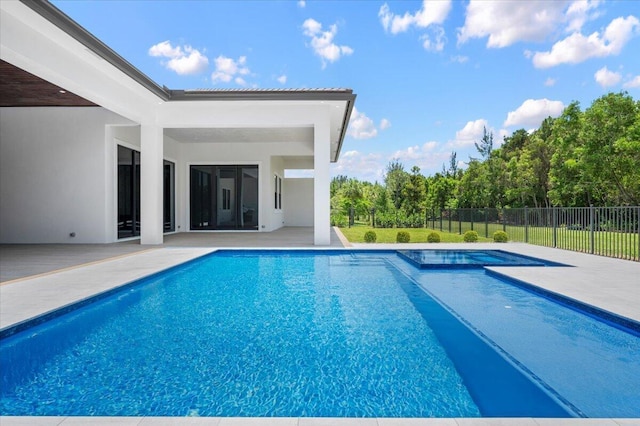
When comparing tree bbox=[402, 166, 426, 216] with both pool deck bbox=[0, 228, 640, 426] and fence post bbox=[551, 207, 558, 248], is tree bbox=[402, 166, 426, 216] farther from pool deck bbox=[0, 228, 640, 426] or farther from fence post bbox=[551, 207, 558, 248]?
pool deck bbox=[0, 228, 640, 426]

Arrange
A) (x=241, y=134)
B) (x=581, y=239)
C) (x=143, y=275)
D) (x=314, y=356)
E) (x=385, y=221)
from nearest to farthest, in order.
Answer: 1. (x=314, y=356)
2. (x=143, y=275)
3. (x=581, y=239)
4. (x=241, y=134)
5. (x=385, y=221)

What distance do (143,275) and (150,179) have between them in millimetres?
5444

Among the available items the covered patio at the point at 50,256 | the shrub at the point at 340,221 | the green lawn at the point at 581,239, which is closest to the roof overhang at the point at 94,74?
the covered patio at the point at 50,256

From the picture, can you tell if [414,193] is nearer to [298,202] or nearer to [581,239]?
[298,202]

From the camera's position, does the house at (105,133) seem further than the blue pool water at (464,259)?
Yes

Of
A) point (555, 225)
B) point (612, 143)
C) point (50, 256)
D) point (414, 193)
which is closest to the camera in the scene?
point (50, 256)

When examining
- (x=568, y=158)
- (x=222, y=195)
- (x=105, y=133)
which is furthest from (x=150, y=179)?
(x=568, y=158)

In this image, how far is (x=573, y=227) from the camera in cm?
1070

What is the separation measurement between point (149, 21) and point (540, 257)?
1677cm

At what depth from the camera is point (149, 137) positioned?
1133 centimetres

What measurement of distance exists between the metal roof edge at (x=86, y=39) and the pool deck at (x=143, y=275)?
3909 millimetres

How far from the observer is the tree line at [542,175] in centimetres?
2250

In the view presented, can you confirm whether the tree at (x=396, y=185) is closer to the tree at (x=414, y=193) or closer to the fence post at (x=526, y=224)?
the tree at (x=414, y=193)

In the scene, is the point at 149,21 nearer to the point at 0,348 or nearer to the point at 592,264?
the point at 0,348
